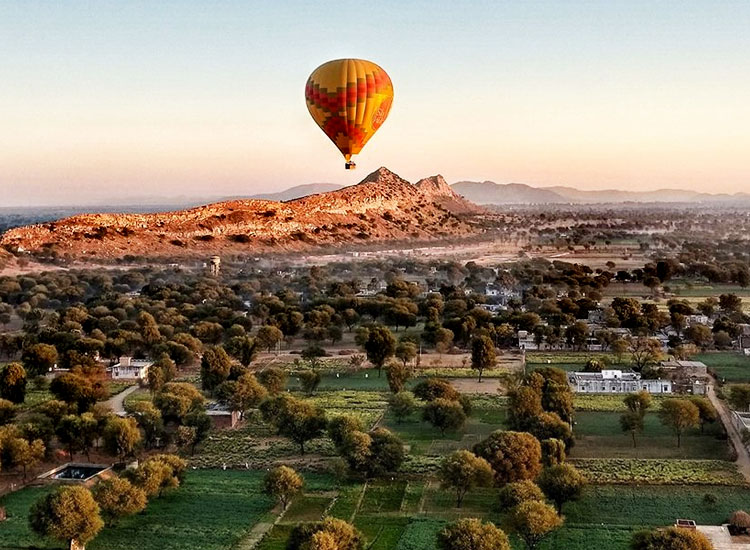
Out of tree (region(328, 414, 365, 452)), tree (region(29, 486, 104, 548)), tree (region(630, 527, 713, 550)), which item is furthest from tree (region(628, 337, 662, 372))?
tree (region(29, 486, 104, 548))

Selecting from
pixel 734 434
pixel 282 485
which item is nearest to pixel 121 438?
pixel 282 485

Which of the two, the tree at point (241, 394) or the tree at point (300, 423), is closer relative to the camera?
the tree at point (300, 423)

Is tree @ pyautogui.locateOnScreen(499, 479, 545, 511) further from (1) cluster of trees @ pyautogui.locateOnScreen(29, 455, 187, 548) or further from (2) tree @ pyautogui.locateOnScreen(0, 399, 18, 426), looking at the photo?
(2) tree @ pyautogui.locateOnScreen(0, 399, 18, 426)

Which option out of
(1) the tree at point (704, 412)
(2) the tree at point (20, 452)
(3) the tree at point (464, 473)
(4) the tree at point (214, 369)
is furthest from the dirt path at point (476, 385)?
(2) the tree at point (20, 452)

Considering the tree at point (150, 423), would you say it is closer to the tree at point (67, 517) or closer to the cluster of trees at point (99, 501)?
the cluster of trees at point (99, 501)

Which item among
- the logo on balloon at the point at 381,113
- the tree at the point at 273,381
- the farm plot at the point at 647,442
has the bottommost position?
the farm plot at the point at 647,442

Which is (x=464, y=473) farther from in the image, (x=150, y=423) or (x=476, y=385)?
(x=476, y=385)
